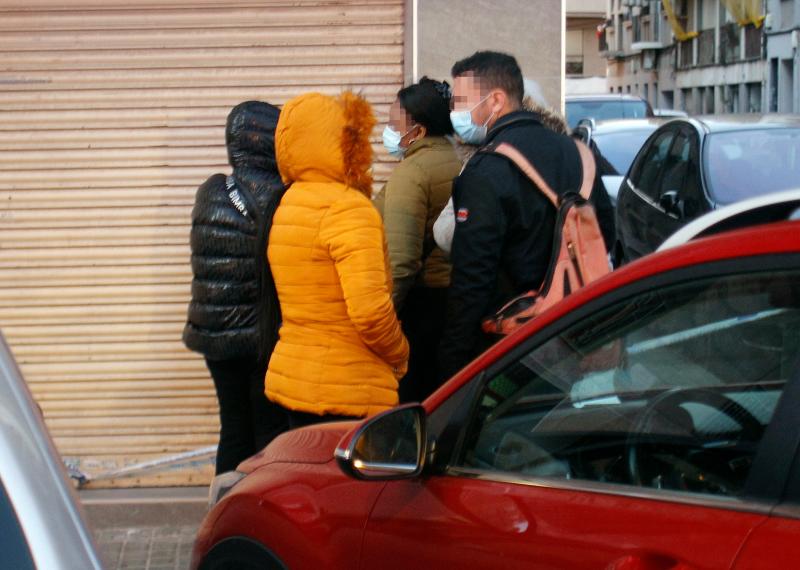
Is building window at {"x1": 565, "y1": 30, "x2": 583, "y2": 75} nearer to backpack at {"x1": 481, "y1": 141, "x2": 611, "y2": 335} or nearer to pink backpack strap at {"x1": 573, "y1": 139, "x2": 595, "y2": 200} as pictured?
pink backpack strap at {"x1": 573, "y1": 139, "x2": 595, "y2": 200}

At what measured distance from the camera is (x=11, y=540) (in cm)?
176

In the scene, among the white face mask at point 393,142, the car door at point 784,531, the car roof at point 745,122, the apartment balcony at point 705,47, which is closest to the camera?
the car door at point 784,531

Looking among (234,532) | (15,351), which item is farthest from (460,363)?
(15,351)

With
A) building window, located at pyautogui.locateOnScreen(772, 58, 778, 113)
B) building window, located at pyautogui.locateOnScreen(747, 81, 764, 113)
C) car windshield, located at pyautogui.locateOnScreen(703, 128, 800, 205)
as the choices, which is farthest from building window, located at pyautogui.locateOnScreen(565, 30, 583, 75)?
car windshield, located at pyautogui.locateOnScreen(703, 128, 800, 205)

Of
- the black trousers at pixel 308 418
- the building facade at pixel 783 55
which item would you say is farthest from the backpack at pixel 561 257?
the building facade at pixel 783 55

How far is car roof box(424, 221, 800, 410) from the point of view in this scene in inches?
91.9

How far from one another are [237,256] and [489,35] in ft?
7.12

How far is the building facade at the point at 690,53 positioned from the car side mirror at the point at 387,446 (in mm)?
32430

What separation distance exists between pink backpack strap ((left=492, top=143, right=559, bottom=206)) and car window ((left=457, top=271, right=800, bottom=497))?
1.83 meters

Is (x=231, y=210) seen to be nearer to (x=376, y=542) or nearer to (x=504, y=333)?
(x=504, y=333)

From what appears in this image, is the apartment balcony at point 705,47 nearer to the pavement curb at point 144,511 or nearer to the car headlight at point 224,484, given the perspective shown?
the pavement curb at point 144,511

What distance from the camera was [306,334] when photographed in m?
4.43

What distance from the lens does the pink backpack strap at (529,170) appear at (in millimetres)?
4551

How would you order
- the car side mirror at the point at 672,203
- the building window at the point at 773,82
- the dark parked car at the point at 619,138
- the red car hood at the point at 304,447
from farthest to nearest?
the building window at the point at 773,82
the dark parked car at the point at 619,138
the car side mirror at the point at 672,203
the red car hood at the point at 304,447
